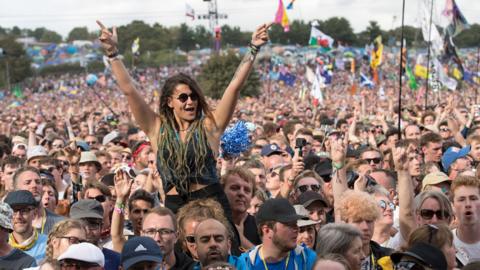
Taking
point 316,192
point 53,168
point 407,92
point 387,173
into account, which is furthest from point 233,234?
point 407,92

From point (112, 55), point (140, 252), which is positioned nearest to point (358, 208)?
point (140, 252)

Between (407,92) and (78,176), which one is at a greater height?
(78,176)

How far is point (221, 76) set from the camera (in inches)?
2302

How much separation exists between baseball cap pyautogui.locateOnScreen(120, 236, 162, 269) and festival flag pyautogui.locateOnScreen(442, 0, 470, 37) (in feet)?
58.2

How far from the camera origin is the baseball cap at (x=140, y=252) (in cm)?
512

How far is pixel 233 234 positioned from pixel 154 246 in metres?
0.66

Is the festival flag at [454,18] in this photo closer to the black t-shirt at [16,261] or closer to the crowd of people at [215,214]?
the crowd of people at [215,214]

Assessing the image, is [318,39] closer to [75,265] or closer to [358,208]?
[358,208]

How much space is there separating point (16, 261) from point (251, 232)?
159cm

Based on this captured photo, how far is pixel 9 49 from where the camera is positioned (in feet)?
365

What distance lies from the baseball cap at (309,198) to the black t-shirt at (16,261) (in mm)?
1955

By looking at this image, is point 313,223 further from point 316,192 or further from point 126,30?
point 126,30

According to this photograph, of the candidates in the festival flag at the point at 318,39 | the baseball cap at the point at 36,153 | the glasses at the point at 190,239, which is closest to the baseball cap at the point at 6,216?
the glasses at the point at 190,239

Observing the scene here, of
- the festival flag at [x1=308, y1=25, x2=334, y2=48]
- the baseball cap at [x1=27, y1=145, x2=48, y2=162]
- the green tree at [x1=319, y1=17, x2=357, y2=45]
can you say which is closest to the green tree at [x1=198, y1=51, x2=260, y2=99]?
the festival flag at [x1=308, y1=25, x2=334, y2=48]
